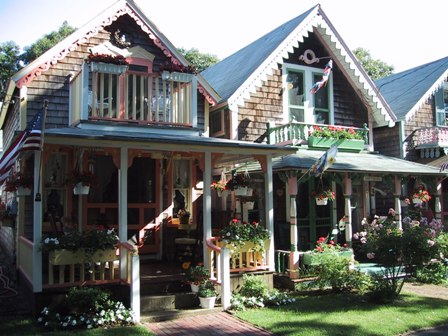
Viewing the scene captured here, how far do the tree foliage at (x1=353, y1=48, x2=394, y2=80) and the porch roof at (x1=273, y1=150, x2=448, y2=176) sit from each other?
29895 mm

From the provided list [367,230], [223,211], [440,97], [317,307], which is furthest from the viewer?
[440,97]

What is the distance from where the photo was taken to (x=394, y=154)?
16.3 meters

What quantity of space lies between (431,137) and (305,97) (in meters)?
5.14

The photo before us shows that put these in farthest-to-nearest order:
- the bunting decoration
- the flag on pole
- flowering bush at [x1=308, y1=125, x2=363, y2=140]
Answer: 1. flowering bush at [x1=308, y1=125, x2=363, y2=140]
2. the bunting decoration
3. the flag on pole

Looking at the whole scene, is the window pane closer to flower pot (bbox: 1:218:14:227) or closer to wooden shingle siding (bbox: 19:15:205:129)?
wooden shingle siding (bbox: 19:15:205:129)

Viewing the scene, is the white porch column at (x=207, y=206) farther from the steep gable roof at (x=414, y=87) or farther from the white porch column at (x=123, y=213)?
the steep gable roof at (x=414, y=87)

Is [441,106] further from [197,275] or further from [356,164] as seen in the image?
[197,275]

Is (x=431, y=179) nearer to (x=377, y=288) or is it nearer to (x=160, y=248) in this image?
(x=377, y=288)

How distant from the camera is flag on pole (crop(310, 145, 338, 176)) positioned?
9672 millimetres

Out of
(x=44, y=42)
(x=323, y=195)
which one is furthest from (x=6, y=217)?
(x=44, y=42)

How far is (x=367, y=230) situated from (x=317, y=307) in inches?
88.8

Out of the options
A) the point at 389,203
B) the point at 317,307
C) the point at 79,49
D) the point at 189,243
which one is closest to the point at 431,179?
the point at 389,203

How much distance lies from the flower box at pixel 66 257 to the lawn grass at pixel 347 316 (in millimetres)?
3034

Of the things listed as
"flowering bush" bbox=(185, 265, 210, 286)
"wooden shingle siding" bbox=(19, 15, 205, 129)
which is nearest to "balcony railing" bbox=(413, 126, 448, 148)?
"wooden shingle siding" bbox=(19, 15, 205, 129)
